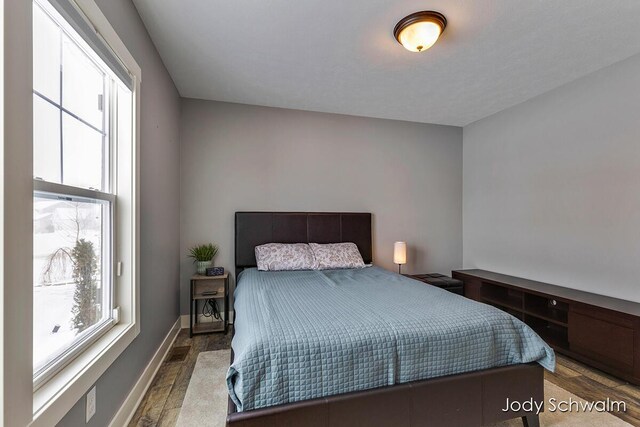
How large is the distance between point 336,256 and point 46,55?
273 cm

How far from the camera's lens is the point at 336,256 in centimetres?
333

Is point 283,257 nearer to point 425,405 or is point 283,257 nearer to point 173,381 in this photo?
point 173,381

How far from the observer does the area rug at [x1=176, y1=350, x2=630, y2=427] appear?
1.75 metres

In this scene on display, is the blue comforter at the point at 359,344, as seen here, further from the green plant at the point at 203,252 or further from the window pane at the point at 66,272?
the green plant at the point at 203,252

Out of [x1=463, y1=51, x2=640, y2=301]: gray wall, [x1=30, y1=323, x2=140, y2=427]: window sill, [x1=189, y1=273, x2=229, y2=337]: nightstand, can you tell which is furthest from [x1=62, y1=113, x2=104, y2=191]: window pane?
[x1=463, y1=51, x2=640, y2=301]: gray wall

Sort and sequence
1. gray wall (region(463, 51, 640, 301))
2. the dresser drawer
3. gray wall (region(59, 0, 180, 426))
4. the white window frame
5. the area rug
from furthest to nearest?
1. gray wall (region(463, 51, 640, 301))
2. the dresser drawer
3. the area rug
4. gray wall (region(59, 0, 180, 426))
5. the white window frame

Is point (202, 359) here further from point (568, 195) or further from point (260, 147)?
point (568, 195)

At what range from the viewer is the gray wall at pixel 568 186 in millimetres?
2488

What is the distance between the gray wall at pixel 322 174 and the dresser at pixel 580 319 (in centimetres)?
112

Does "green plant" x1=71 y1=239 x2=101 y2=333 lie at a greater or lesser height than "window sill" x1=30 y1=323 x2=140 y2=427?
greater

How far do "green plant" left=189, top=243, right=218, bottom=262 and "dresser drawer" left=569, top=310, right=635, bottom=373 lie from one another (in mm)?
3442

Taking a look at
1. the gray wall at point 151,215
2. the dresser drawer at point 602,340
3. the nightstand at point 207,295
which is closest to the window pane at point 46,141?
the gray wall at point 151,215

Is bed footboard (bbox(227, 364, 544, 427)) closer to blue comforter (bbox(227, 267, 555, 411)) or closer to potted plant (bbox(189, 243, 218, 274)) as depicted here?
blue comforter (bbox(227, 267, 555, 411))

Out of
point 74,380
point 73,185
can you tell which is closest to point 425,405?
point 74,380
